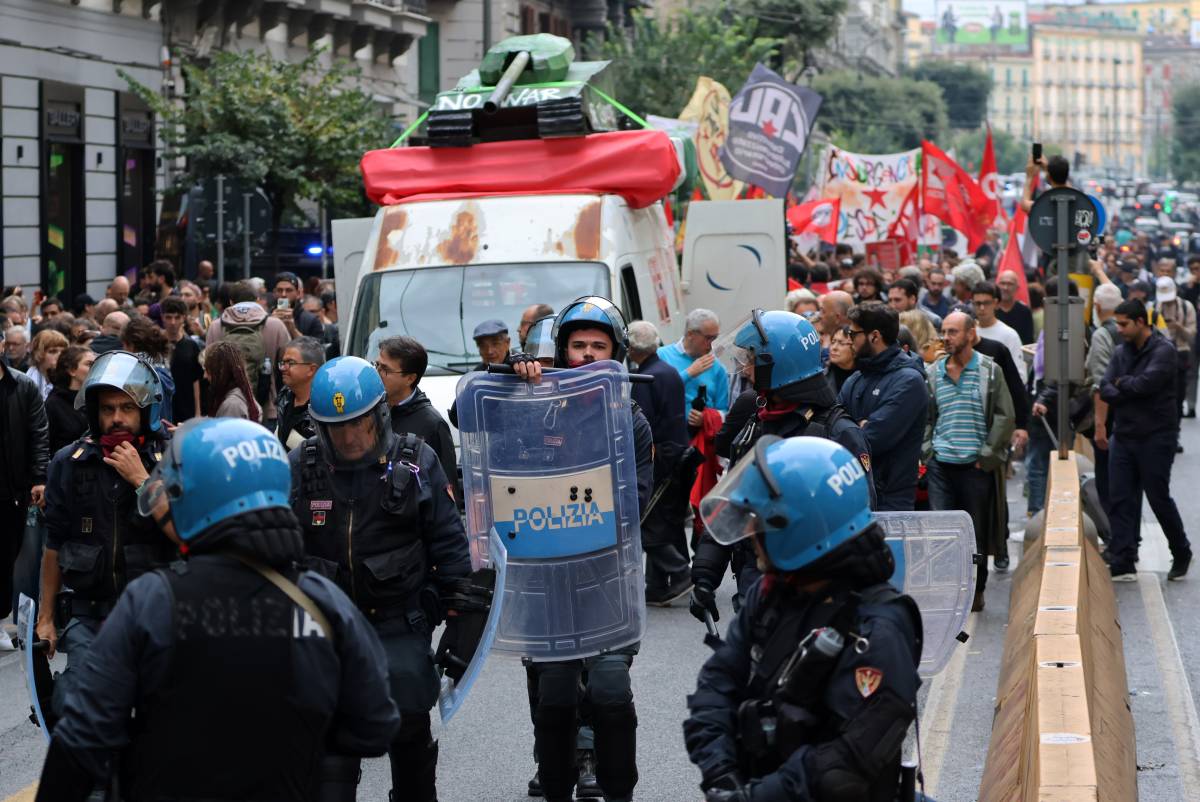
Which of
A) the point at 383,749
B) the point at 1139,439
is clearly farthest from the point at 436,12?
the point at 383,749

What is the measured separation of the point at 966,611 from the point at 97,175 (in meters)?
21.4

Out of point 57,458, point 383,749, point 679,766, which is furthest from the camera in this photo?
point 679,766

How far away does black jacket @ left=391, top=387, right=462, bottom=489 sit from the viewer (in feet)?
23.1

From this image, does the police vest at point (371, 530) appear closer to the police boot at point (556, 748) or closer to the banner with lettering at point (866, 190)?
the police boot at point (556, 748)

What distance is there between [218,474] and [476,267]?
9.07 m

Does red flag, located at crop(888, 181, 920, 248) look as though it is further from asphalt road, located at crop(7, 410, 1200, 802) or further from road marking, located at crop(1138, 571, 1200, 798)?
asphalt road, located at crop(7, 410, 1200, 802)

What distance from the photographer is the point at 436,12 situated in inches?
1646

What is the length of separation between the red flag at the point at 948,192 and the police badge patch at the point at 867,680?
2186cm

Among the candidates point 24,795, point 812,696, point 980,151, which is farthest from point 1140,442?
point 980,151

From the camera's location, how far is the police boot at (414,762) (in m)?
5.49

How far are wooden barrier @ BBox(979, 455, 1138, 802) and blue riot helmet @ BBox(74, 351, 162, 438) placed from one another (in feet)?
9.62

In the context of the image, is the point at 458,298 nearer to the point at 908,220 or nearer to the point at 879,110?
the point at 908,220

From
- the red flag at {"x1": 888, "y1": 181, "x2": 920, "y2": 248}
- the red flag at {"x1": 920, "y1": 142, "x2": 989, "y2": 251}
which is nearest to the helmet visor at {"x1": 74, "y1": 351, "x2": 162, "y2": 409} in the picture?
the red flag at {"x1": 920, "y1": 142, "x2": 989, "y2": 251}

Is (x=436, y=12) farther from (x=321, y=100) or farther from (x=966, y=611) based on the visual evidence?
(x=966, y=611)
